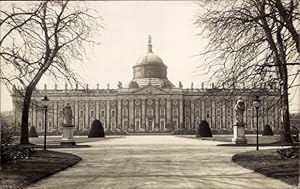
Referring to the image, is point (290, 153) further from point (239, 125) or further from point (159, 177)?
point (239, 125)

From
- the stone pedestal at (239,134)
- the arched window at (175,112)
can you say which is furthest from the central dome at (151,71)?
the stone pedestal at (239,134)

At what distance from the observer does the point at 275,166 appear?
37.1ft

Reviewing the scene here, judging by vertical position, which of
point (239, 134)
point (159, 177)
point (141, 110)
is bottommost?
point (159, 177)

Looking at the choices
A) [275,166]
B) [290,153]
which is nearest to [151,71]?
[290,153]

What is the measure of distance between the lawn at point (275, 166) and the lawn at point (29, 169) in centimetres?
531

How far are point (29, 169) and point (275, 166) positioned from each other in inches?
252

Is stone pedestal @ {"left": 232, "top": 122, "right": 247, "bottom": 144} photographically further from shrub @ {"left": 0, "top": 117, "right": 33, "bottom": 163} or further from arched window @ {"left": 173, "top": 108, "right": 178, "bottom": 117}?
arched window @ {"left": 173, "top": 108, "right": 178, "bottom": 117}

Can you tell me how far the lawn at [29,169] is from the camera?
913 centimetres

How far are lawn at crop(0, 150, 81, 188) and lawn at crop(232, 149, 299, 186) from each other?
17.4ft

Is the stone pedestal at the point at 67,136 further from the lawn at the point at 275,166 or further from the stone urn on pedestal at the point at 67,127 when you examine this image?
the lawn at the point at 275,166

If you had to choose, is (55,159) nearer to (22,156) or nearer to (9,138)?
(22,156)

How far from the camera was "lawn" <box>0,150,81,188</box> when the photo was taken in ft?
29.9

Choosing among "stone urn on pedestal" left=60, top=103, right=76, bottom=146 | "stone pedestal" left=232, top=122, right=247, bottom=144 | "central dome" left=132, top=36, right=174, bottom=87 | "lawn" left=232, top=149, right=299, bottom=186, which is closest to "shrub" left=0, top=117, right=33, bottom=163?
"lawn" left=232, top=149, right=299, bottom=186

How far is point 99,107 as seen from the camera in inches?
3612
